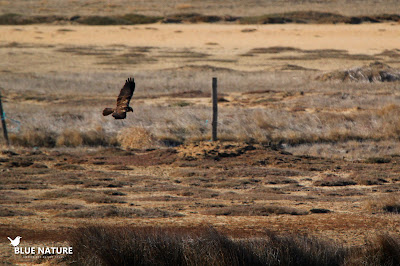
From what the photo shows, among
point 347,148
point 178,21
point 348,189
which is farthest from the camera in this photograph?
point 178,21

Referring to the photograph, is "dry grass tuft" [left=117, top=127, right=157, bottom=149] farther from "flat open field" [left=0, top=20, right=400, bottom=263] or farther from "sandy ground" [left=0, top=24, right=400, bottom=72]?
"sandy ground" [left=0, top=24, right=400, bottom=72]

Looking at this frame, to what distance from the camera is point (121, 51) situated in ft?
161

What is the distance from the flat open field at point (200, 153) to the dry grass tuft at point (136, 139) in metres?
0.04

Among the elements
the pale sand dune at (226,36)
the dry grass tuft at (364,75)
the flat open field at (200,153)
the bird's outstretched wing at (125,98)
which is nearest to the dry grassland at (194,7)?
the pale sand dune at (226,36)

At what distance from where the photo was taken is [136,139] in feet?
61.0

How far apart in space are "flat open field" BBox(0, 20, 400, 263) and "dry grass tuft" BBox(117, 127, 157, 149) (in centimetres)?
4

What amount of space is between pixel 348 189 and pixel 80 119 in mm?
10247

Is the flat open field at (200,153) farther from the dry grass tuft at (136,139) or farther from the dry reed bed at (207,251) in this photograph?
the dry reed bed at (207,251)

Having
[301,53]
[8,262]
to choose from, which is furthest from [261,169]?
[301,53]

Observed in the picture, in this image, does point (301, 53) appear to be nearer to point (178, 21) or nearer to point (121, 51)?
point (121, 51)

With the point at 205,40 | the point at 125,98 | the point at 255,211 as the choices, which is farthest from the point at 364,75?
the point at 205,40

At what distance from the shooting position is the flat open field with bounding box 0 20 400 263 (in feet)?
35.4

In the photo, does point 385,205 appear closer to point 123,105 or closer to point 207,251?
point 207,251

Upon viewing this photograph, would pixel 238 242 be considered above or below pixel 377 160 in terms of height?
above
